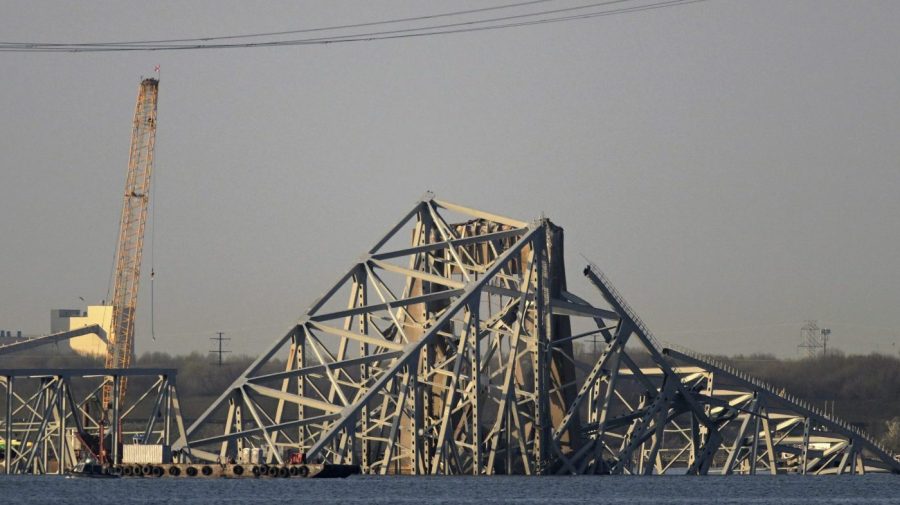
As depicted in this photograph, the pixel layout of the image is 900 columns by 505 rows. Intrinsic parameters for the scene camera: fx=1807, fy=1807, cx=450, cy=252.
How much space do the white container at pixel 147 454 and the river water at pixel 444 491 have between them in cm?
142

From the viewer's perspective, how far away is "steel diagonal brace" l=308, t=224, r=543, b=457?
9950 centimetres

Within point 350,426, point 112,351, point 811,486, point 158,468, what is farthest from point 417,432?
point 112,351

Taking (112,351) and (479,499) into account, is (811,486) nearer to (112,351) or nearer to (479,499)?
(479,499)

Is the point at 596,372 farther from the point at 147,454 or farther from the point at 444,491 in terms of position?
the point at 147,454

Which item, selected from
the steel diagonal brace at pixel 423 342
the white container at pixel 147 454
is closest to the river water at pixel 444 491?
the white container at pixel 147 454

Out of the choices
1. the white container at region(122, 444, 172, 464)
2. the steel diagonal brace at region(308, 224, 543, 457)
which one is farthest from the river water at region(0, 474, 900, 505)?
the steel diagonal brace at region(308, 224, 543, 457)

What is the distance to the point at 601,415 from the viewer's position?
371 feet

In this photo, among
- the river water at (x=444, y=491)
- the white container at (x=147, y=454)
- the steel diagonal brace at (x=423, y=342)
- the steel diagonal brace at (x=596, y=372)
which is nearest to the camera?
the river water at (x=444, y=491)

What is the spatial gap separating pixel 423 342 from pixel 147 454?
18063 mm

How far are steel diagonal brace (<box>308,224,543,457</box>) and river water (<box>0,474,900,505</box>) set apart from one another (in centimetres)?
325

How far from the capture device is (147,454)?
107 m

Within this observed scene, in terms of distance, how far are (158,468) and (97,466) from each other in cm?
454

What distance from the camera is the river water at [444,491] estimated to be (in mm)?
88625

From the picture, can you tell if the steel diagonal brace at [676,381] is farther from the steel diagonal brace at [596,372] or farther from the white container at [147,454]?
the white container at [147,454]
